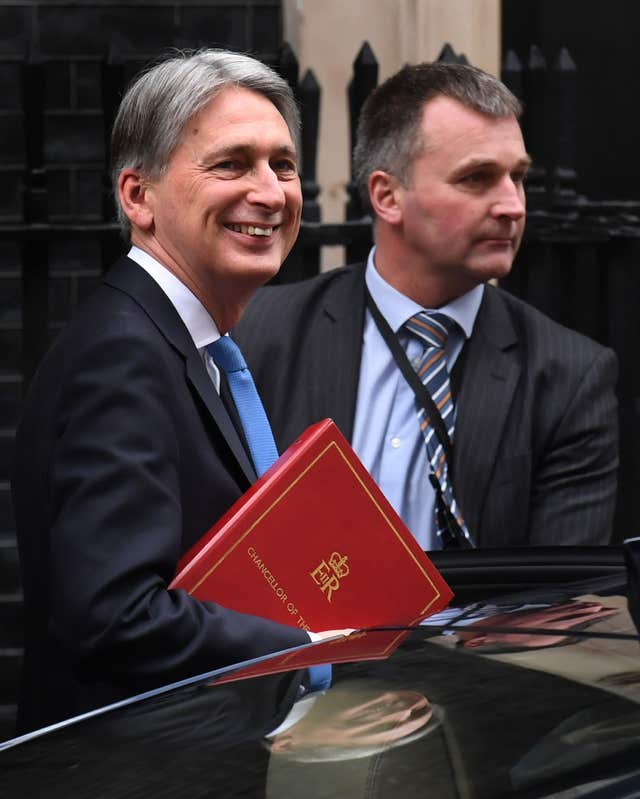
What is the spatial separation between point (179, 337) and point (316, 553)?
0.36 m

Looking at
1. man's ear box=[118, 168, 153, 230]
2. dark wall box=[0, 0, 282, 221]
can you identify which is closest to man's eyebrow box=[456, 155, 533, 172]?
Answer: man's ear box=[118, 168, 153, 230]

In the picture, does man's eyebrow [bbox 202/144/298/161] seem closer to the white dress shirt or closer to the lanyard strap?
the white dress shirt

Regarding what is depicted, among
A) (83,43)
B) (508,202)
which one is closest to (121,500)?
(508,202)

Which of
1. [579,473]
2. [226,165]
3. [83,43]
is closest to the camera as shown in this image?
[226,165]

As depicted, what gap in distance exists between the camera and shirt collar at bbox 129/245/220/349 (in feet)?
8.06

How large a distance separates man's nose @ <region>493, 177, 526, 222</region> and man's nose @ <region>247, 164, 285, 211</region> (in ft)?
3.49

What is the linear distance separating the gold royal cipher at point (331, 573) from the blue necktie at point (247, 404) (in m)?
0.20

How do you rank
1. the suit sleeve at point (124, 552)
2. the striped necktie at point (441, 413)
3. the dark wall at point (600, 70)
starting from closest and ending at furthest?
the suit sleeve at point (124, 552)
the striped necktie at point (441, 413)
the dark wall at point (600, 70)

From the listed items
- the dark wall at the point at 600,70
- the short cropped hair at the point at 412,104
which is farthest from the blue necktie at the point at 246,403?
the dark wall at the point at 600,70

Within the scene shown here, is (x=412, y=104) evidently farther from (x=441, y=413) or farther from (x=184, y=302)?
(x=184, y=302)

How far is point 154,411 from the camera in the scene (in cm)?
226

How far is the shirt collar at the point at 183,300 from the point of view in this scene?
246cm

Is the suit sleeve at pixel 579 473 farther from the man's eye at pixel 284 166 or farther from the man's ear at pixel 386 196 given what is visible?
the man's eye at pixel 284 166

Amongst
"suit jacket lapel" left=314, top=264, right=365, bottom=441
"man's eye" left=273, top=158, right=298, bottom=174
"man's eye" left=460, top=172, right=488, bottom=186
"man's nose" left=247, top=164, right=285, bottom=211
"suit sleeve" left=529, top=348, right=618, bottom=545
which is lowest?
"suit sleeve" left=529, top=348, right=618, bottom=545
